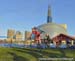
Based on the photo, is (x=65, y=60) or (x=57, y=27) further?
(x=57, y=27)

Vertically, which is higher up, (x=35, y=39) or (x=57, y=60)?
(x=35, y=39)

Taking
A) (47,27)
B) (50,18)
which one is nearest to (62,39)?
(47,27)

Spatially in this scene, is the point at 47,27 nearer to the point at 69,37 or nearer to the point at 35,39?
the point at 69,37

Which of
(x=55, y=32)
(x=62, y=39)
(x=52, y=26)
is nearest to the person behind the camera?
(x=62, y=39)

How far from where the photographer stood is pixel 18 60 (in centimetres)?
2312

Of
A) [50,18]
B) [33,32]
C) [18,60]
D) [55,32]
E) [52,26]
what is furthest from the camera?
[50,18]

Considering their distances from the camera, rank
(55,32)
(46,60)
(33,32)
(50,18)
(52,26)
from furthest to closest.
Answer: (50,18)
(52,26)
(55,32)
(33,32)
(46,60)

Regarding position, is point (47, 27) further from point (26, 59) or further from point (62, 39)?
point (26, 59)

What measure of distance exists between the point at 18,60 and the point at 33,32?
5355cm

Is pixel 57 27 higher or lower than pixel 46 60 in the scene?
higher

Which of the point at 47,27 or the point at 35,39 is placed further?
the point at 47,27

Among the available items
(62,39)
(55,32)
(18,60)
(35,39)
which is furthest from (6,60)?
(55,32)

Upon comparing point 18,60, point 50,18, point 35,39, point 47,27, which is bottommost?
point 18,60

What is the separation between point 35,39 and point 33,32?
561 cm
